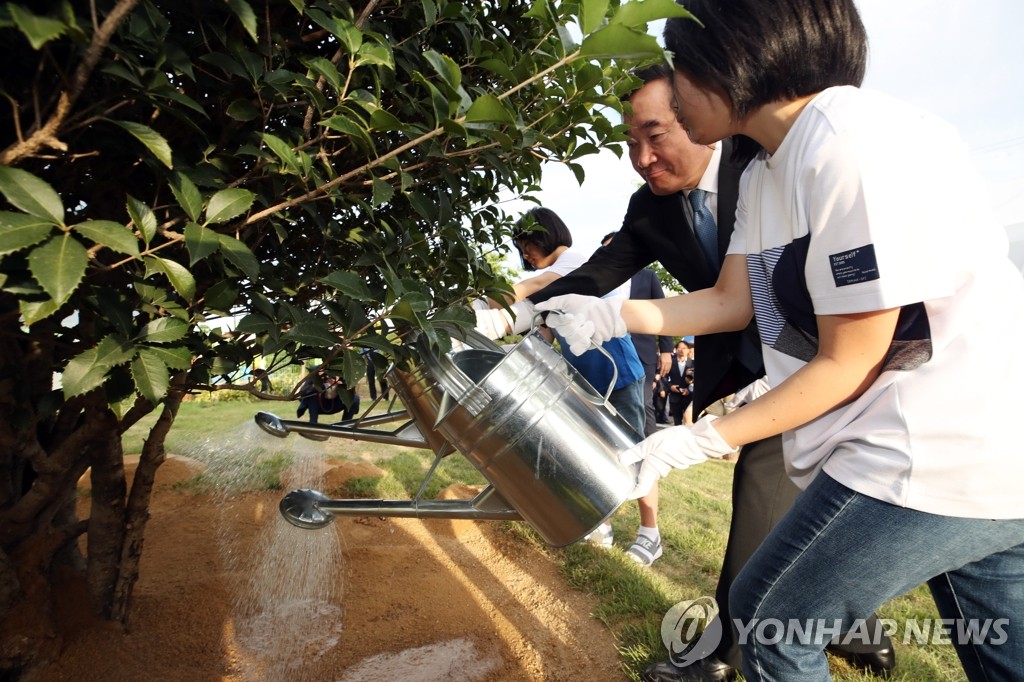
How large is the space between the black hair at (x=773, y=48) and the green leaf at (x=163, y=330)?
1.21m

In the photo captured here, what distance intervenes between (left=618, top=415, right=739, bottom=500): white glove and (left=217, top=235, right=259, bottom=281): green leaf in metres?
1.04

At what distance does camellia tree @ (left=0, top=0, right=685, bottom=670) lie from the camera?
931 mm

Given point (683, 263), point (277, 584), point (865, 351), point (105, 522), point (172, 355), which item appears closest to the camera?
point (172, 355)

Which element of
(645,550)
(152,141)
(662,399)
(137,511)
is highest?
(152,141)

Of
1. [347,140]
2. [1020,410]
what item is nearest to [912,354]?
[1020,410]

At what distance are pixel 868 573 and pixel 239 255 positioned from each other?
134 centimetres

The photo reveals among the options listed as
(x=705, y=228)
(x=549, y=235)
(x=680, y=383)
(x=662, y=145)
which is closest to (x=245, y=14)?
(x=662, y=145)

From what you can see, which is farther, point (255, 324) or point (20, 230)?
point (255, 324)

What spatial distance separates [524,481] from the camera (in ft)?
5.62

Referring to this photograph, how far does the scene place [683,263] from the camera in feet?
8.20

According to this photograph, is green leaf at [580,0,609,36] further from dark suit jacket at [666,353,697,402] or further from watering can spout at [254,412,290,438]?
dark suit jacket at [666,353,697,402]

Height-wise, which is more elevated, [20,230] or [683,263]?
[20,230]

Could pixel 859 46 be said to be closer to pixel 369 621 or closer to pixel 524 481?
pixel 524 481

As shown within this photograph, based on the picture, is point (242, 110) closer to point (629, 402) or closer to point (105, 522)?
point (105, 522)
